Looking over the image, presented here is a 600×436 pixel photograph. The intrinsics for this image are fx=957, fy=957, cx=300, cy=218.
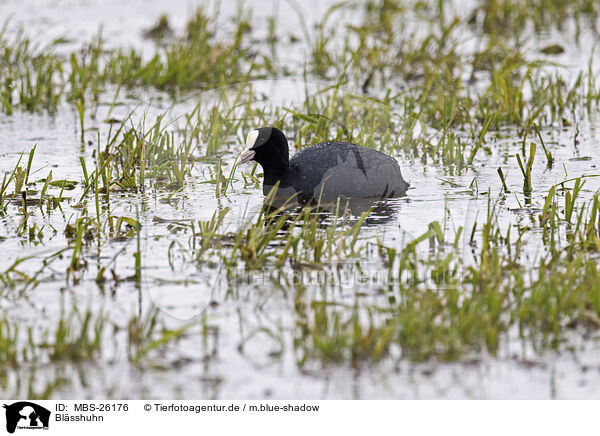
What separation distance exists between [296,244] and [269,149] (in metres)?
1.57

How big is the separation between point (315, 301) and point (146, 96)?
5937 millimetres

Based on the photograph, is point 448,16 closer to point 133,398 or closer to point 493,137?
point 493,137

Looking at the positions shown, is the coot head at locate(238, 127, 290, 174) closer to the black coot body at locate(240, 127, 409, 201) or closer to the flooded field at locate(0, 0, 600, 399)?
the black coot body at locate(240, 127, 409, 201)

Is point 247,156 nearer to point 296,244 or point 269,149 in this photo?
point 269,149

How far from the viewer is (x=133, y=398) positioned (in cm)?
402

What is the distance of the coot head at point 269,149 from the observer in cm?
680
